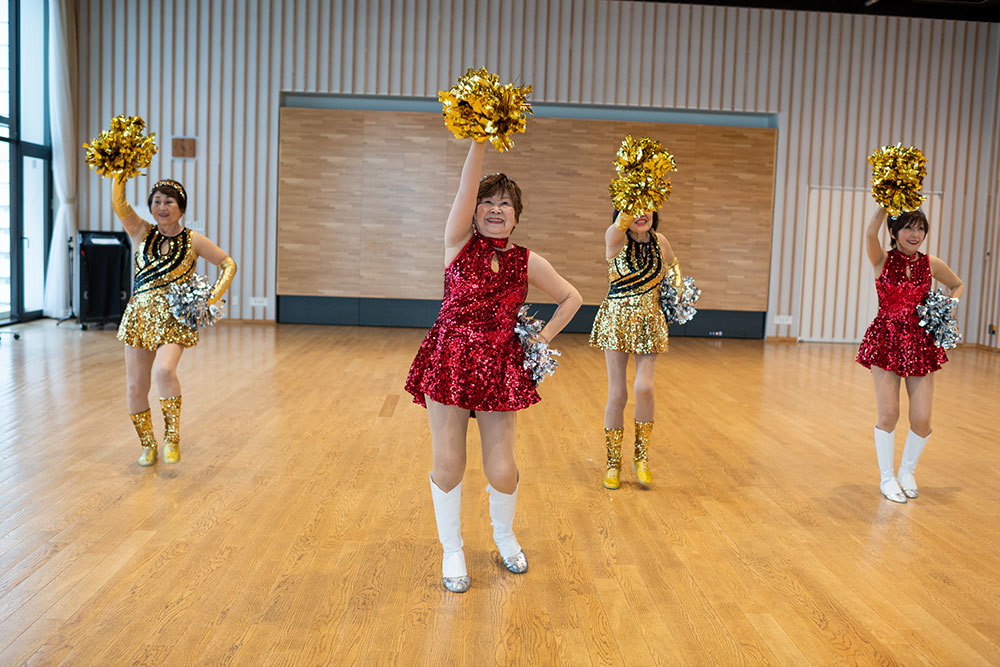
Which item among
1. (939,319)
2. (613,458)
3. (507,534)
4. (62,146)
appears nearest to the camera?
(507,534)

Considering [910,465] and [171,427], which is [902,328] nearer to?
[910,465]

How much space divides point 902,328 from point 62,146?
11.3 meters

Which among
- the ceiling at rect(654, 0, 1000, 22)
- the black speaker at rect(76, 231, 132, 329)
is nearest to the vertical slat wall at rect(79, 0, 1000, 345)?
the ceiling at rect(654, 0, 1000, 22)

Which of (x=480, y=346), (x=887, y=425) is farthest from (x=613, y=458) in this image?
(x=480, y=346)

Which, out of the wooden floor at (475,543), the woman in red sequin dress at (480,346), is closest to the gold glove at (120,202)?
the wooden floor at (475,543)

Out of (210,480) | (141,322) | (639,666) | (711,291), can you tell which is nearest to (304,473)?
(210,480)

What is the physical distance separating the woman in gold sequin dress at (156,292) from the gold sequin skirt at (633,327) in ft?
6.75

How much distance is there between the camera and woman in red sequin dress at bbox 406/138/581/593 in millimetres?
3180

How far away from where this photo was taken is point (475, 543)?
3.87 m

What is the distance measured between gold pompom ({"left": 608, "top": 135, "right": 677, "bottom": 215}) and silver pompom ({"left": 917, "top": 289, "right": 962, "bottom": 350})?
59.6 inches

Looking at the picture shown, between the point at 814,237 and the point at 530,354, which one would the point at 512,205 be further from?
the point at 814,237

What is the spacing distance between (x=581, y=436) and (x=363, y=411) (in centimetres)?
170

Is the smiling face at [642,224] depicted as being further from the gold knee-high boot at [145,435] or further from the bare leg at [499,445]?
the gold knee-high boot at [145,435]

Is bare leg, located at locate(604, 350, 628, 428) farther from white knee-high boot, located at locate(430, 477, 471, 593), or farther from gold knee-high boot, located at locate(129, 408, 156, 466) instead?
gold knee-high boot, located at locate(129, 408, 156, 466)
